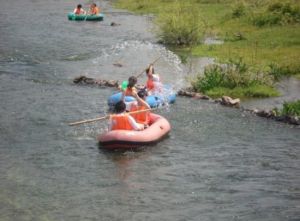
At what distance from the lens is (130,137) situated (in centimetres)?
1681

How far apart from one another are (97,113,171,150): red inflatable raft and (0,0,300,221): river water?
239 millimetres

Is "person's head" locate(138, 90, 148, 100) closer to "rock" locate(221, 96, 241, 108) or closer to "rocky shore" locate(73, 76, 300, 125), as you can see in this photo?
"rocky shore" locate(73, 76, 300, 125)

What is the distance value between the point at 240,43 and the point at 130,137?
16.6 m

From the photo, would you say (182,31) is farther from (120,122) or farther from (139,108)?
(120,122)

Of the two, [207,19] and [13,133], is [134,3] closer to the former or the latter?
[207,19]

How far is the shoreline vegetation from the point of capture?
23406 millimetres

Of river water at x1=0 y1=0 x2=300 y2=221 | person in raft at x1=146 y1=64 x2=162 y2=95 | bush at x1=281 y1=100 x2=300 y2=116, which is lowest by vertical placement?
river water at x1=0 y1=0 x2=300 y2=221

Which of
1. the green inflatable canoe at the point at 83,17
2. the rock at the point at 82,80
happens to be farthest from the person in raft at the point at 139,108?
the green inflatable canoe at the point at 83,17

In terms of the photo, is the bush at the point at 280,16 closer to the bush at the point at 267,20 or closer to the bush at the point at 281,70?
the bush at the point at 267,20

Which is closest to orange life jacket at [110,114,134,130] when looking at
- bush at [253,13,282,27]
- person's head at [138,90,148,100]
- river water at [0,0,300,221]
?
river water at [0,0,300,221]

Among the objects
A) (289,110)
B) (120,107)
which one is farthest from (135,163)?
(289,110)

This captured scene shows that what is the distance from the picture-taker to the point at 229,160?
16609 mm

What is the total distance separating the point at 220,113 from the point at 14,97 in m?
7.47

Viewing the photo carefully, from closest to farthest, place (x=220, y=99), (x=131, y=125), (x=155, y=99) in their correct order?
(x=131, y=125), (x=155, y=99), (x=220, y=99)
